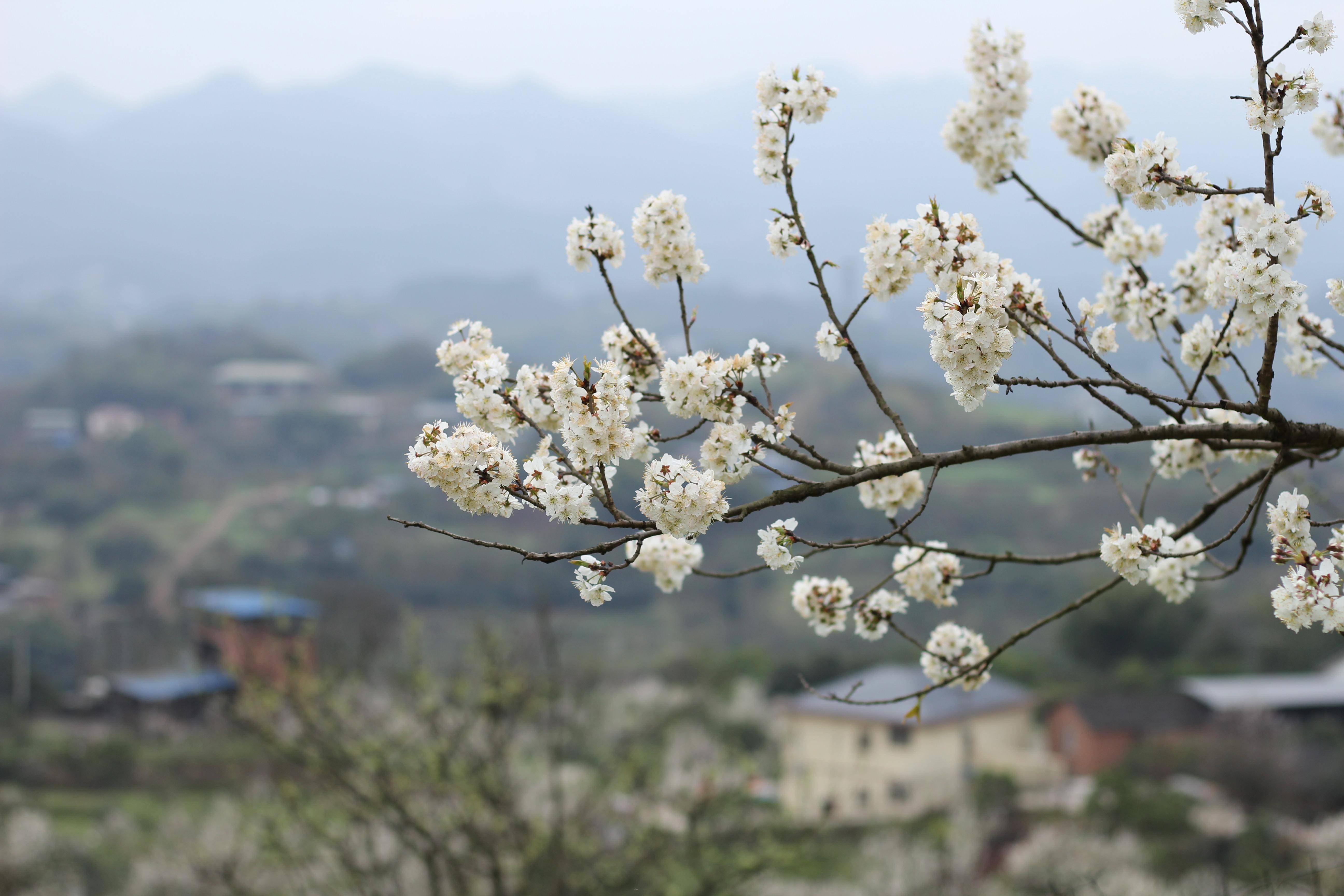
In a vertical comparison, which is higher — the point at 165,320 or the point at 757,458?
the point at 165,320

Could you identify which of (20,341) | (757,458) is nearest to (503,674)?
(757,458)

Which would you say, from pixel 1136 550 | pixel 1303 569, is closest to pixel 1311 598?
pixel 1303 569

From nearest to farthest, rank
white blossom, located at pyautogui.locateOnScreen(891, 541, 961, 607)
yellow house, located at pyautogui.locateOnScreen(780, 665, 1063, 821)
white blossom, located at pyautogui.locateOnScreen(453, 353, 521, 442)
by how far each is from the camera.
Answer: white blossom, located at pyautogui.locateOnScreen(453, 353, 521, 442) < white blossom, located at pyautogui.locateOnScreen(891, 541, 961, 607) < yellow house, located at pyautogui.locateOnScreen(780, 665, 1063, 821)

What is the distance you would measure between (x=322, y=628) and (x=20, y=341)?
401ft

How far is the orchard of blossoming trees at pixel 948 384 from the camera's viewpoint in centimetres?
218

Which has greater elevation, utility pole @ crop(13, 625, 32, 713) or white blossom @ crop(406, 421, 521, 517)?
white blossom @ crop(406, 421, 521, 517)

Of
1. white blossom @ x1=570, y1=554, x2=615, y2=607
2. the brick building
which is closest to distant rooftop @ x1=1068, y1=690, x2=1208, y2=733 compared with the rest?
the brick building

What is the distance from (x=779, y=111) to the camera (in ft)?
9.42

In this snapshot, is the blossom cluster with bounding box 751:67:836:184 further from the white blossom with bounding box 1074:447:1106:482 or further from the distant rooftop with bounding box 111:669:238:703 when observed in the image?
the distant rooftop with bounding box 111:669:238:703

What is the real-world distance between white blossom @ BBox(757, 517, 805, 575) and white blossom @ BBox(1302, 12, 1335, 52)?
5.08 ft

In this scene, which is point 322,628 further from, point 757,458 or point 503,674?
point 757,458

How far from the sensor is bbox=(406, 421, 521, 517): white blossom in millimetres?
2232

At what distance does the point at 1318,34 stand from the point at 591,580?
6.53ft

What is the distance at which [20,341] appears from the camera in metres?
140
